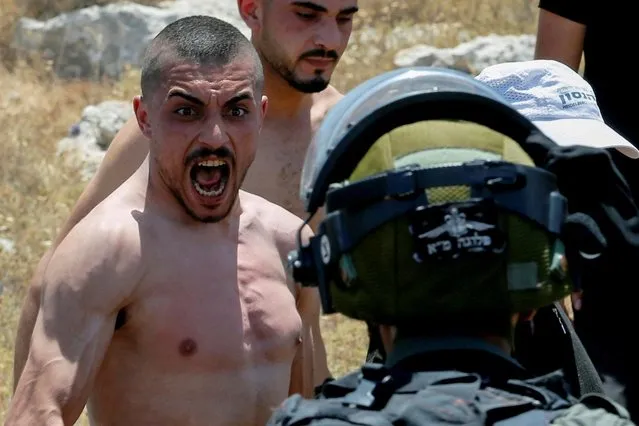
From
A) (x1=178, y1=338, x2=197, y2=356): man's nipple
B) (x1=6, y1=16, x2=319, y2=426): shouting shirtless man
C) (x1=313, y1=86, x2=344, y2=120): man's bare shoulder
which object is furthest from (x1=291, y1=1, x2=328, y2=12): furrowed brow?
(x1=178, y1=338, x2=197, y2=356): man's nipple

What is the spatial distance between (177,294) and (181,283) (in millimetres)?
34

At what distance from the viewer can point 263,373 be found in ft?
13.2

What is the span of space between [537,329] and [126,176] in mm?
1830

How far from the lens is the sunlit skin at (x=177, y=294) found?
371 centimetres

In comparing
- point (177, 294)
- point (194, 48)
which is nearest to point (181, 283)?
point (177, 294)

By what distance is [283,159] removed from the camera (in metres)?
5.36

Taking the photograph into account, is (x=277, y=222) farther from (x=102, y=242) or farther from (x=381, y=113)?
(x=381, y=113)

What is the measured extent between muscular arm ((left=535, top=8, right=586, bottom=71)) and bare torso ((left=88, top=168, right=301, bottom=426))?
1293 millimetres

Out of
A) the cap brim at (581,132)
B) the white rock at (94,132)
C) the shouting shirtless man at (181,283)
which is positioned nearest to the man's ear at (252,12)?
the shouting shirtless man at (181,283)

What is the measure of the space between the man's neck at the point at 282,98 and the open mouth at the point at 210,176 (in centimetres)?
136

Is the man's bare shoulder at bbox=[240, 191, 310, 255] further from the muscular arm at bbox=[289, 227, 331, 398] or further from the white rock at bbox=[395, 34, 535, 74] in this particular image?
the white rock at bbox=[395, 34, 535, 74]

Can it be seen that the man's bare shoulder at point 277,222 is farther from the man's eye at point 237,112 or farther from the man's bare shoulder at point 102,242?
the man's bare shoulder at point 102,242

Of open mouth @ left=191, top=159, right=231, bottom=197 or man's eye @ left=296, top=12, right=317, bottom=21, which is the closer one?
open mouth @ left=191, top=159, right=231, bottom=197

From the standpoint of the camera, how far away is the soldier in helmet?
211 centimetres
